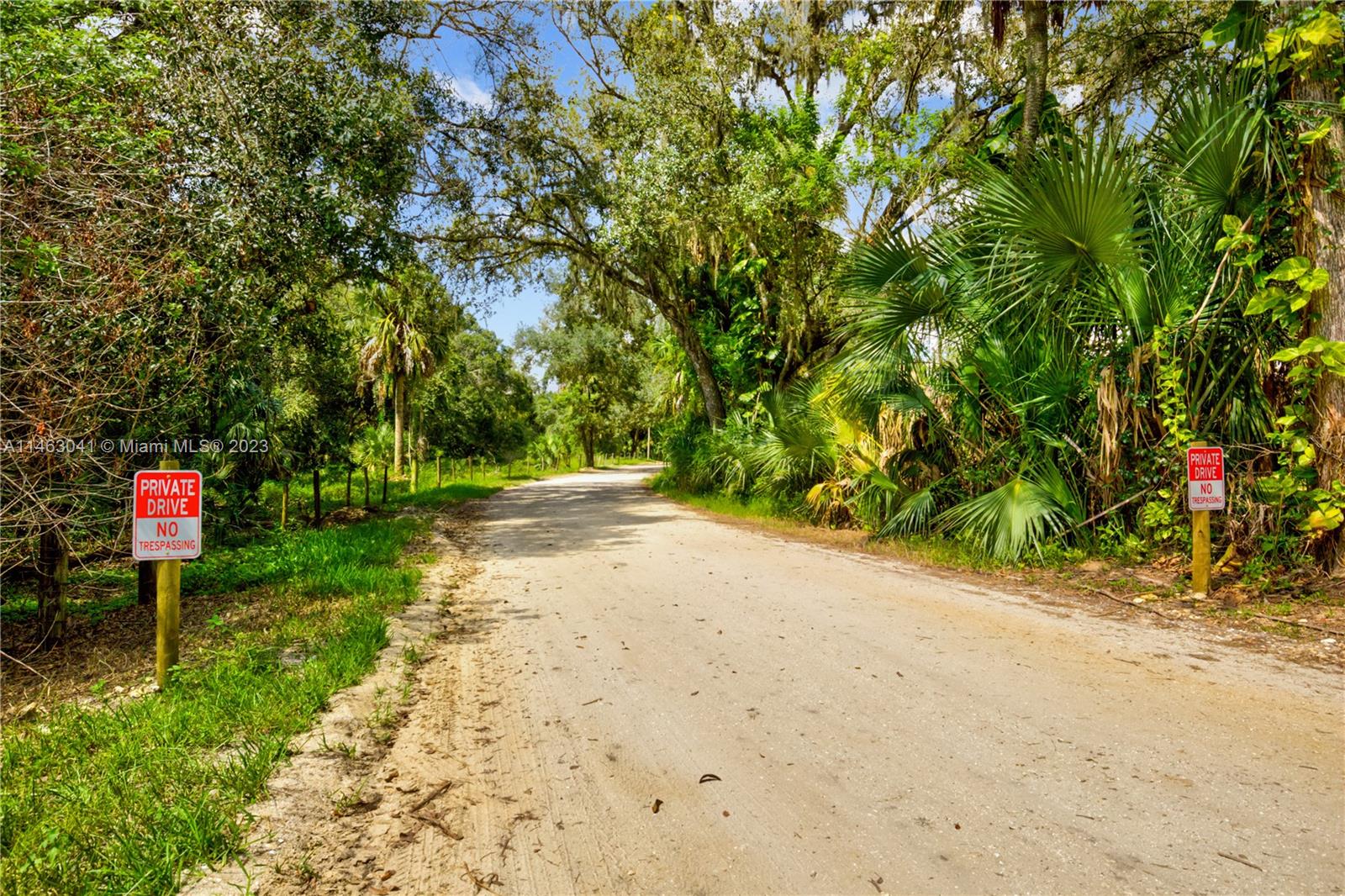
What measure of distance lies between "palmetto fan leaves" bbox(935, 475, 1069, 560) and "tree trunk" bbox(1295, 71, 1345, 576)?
6.49 ft

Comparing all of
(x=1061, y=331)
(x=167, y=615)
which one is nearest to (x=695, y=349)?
(x=1061, y=331)

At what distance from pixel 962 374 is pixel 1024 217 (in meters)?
1.84

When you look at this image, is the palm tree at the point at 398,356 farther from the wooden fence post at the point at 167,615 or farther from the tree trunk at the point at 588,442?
the tree trunk at the point at 588,442

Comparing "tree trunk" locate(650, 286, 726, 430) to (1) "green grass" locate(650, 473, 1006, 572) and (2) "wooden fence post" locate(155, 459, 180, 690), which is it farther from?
(2) "wooden fence post" locate(155, 459, 180, 690)

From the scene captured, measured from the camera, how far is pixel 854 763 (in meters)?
2.90

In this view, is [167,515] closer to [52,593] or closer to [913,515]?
[52,593]

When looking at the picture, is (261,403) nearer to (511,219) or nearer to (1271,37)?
(511,219)

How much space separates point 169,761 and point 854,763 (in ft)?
9.86

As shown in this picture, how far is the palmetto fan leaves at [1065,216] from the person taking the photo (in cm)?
591

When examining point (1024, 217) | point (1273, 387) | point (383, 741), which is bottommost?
point (383, 741)

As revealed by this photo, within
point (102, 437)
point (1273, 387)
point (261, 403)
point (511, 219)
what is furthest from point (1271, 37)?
point (511, 219)

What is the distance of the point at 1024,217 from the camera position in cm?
643

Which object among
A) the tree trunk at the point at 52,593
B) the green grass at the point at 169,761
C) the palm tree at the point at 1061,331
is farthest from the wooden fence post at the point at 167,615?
the palm tree at the point at 1061,331

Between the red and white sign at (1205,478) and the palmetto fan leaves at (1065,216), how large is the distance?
1.97 m
